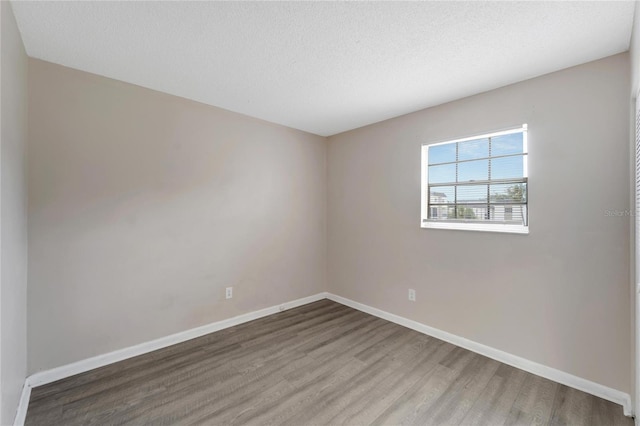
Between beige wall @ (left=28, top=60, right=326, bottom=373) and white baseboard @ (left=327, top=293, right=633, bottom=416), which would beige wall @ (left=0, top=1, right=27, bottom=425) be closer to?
beige wall @ (left=28, top=60, right=326, bottom=373)

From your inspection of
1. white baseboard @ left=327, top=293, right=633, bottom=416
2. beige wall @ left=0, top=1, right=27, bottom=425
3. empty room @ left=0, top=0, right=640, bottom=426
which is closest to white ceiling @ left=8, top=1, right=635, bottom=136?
empty room @ left=0, top=0, right=640, bottom=426

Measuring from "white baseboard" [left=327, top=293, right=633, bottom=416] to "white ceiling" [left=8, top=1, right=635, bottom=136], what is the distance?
235 centimetres

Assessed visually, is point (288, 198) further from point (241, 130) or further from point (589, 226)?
point (589, 226)

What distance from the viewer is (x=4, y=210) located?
1.42 meters

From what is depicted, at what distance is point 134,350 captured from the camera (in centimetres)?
245

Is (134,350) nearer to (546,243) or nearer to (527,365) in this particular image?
(527,365)

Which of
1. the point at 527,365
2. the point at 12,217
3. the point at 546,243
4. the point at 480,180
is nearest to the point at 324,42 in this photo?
the point at 480,180

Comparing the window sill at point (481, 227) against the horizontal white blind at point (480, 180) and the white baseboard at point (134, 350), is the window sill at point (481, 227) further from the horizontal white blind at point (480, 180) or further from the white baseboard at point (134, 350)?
the white baseboard at point (134, 350)

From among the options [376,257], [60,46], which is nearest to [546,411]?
[376,257]

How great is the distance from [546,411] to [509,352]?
585mm

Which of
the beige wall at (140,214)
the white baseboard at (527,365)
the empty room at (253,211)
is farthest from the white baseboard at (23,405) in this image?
the white baseboard at (527,365)

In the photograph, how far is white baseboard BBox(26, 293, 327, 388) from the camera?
2.06 meters

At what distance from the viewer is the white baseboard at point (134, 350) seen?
2059 mm

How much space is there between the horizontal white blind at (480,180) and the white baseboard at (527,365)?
3.80 feet
